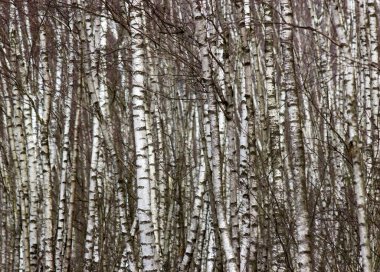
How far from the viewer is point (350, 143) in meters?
6.01

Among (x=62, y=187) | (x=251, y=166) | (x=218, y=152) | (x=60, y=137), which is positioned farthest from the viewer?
(x=60, y=137)

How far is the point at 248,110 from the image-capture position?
7477 mm

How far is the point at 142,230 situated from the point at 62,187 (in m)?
3.80

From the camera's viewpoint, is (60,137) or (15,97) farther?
(60,137)

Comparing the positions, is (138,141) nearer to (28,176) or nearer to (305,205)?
(305,205)

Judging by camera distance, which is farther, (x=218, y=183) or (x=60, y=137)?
(x=60, y=137)

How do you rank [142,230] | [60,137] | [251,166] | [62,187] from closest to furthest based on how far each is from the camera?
[142,230], [251,166], [62,187], [60,137]

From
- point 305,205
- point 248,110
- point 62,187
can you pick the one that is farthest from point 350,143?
point 62,187

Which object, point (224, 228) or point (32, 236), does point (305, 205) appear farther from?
point (32, 236)

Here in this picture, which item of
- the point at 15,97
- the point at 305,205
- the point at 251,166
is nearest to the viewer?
the point at 305,205

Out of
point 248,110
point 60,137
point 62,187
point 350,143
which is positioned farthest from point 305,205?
point 60,137

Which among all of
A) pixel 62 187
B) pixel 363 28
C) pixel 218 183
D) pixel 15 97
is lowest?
pixel 218 183

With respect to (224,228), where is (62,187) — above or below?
above

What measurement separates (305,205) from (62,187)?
15.5ft
